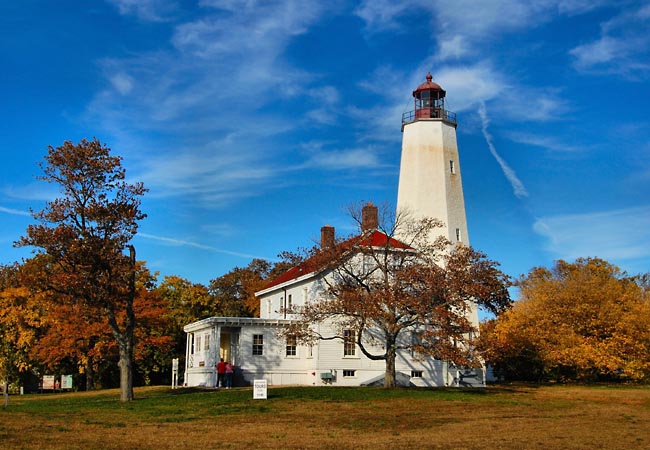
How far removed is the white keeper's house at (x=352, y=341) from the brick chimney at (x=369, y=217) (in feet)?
0.18

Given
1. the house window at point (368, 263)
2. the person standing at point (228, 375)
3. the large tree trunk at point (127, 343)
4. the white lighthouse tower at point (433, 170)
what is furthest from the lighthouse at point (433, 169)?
the large tree trunk at point (127, 343)

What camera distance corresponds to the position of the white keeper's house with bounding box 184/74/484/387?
117 ft

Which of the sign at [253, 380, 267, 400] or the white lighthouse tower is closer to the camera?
the sign at [253, 380, 267, 400]

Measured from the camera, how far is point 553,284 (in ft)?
144

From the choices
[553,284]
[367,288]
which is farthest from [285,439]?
[553,284]

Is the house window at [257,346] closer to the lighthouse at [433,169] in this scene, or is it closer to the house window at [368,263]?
the house window at [368,263]

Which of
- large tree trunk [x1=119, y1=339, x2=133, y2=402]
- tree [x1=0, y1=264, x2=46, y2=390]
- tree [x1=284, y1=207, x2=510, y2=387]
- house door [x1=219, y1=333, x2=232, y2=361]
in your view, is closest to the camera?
large tree trunk [x1=119, y1=339, x2=133, y2=402]

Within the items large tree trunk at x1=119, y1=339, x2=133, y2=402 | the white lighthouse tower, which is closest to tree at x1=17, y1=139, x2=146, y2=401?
large tree trunk at x1=119, y1=339, x2=133, y2=402

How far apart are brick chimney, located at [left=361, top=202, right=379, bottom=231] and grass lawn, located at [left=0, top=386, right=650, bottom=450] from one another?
7.92 m

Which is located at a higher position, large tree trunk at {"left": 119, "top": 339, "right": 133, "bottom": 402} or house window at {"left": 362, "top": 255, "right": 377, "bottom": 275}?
house window at {"left": 362, "top": 255, "right": 377, "bottom": 275}

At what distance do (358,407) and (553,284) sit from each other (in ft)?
82.3

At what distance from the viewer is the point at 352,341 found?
3316 cm

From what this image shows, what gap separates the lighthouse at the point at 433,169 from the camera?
39.7m

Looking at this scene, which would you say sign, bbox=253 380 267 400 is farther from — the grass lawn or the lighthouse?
the lighthouse
